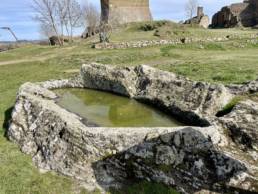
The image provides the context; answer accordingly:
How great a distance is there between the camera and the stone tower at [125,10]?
49938mm

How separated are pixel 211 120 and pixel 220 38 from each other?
2424 cm

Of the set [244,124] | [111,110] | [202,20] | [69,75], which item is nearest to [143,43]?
[69,75]

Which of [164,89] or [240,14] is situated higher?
[240,14]

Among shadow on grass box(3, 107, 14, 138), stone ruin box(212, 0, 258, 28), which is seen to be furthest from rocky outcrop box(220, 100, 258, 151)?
stone ruin box(212, 0, 258, 28)

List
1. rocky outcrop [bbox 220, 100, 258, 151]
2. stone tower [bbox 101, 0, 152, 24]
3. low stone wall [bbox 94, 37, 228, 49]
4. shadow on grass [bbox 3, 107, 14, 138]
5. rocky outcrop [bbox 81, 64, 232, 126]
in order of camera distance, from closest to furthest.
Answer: rocky outcrop [bbox 220, 100, 258, 151] → rocky outcrop [bbox 81, 64, 232, 126] → shadow on grass [bbox 3, 107, 14, 138] → low stone wall [bbox 94, 37, 228, 49] → stone tower [bbox 101, 0, 152, 24]

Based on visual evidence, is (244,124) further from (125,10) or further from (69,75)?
(125,10)

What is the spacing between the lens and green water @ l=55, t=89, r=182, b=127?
6720mm

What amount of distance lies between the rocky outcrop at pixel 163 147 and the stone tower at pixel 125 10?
140 feet

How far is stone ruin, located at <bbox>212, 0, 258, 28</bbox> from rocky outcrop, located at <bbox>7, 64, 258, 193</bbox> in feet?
172

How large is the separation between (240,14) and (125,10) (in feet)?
69.3

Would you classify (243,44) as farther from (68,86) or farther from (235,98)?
(235,98)

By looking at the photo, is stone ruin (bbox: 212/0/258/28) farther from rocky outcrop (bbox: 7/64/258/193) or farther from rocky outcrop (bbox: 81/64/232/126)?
rocky outcrop (bbox: 7/64/258/193)

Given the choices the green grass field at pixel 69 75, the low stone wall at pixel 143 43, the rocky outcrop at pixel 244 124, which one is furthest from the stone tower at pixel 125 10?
the rocky outcrop at pixel 244 124

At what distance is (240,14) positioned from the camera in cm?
5584
